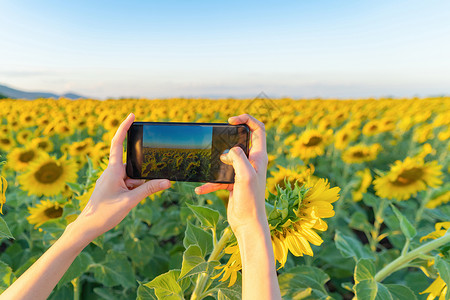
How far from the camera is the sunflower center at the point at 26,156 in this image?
317 cm

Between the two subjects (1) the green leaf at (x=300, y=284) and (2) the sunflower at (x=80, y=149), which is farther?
(2) the sunflower at (x=80, y=149)

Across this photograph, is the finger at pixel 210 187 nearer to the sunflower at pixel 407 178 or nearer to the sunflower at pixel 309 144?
the sunflower at pixel 407 178

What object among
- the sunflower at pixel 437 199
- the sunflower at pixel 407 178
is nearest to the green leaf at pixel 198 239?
the sunflower at pixel 407 178

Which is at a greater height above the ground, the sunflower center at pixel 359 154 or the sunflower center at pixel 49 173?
the sunflower center at pixel 359 154

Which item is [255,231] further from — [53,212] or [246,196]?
[53,212]

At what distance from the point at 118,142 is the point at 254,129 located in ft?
1.74

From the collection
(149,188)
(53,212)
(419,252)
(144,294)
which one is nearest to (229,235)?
(149,188)

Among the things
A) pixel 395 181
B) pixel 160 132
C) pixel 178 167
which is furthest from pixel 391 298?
pixel 395 181

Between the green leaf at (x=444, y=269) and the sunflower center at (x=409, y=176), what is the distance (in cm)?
189

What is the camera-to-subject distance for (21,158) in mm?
3162

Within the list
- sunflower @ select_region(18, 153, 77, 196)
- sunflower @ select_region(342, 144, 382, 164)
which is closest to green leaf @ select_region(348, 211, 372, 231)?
sunflower @ select_region(342, 144, 382, 164)

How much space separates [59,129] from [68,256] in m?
5.19

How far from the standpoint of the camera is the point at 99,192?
1.00 m

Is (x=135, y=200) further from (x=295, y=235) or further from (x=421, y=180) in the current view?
(x=421, y=180)
